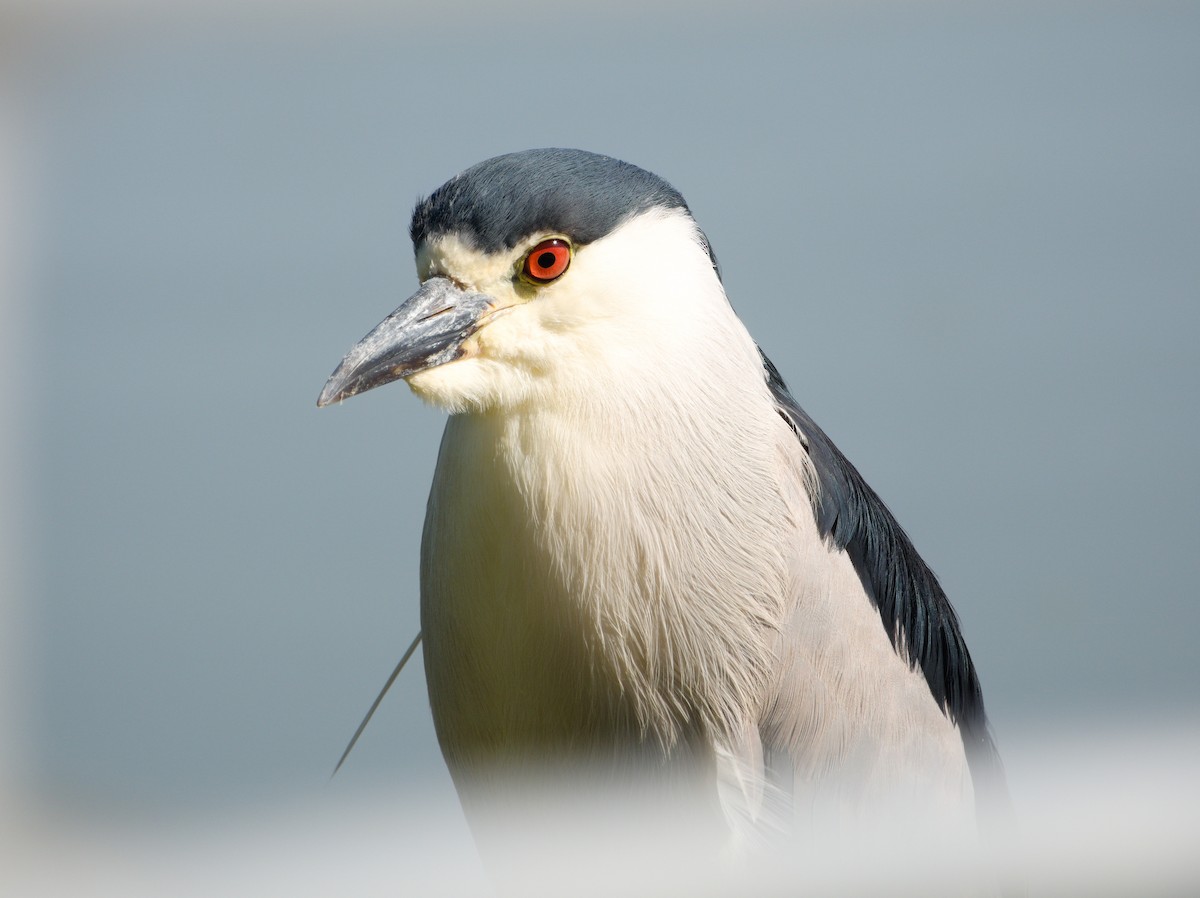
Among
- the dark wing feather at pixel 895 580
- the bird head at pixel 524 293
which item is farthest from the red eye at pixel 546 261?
the dark wing feather at pixel 895 580

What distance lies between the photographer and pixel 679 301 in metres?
1.06

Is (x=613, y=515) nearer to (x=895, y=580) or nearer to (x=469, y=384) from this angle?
(x=469, y=384)

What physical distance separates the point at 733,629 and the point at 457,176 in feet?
1.54

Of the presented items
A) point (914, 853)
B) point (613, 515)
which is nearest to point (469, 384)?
point (613, 515)

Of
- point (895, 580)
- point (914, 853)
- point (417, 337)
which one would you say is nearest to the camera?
point (914, 853)

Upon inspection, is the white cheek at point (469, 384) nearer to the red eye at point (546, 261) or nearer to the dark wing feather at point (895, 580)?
the red eye at point (546, 261)

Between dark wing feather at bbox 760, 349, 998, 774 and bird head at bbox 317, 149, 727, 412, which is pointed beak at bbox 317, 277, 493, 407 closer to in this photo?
bird head at bbox 317, 149, 727, 412

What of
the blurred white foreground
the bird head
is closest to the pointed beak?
the bird head

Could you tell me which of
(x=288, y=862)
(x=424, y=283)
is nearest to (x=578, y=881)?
(x=288, y=862)

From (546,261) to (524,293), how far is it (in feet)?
0.11

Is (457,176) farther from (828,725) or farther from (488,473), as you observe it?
(828,725)

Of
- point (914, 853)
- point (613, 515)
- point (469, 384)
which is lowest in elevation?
point (914, 853)

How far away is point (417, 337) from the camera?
0.99 metres

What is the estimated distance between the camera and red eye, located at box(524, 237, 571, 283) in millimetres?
1007
